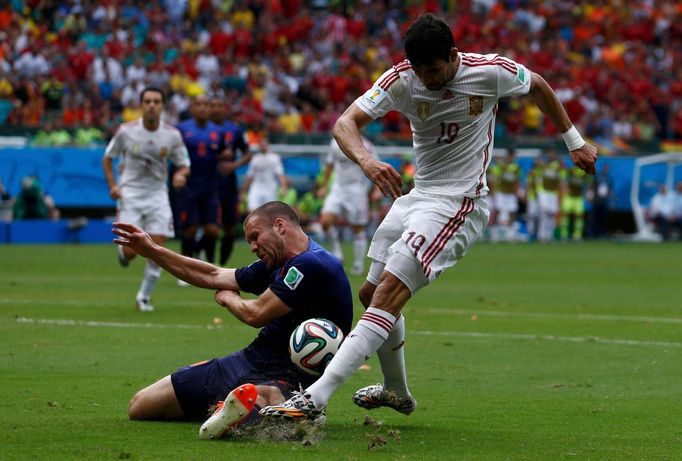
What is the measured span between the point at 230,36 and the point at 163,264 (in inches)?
1169

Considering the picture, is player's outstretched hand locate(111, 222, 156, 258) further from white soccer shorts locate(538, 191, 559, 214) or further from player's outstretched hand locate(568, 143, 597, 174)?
white soccer shorts locate(538, 191, 559, 214)

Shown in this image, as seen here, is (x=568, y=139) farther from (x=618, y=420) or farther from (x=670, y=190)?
(x=670, y=190)

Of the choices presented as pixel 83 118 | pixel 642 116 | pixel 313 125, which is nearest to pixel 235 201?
pixel 83 118

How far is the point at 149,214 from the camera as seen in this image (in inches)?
598

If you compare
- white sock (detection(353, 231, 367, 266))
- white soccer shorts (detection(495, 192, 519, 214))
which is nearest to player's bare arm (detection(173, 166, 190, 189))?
white sock (detection(353, 231, 367, 266))

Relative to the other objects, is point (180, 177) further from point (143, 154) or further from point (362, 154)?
point (362, 154)

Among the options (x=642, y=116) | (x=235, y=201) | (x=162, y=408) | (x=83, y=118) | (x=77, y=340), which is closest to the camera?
(x=162, y=408)

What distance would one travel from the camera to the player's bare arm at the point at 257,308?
673 cm

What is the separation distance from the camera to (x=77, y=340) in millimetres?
11305

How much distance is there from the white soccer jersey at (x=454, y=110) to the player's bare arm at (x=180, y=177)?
24.8ft

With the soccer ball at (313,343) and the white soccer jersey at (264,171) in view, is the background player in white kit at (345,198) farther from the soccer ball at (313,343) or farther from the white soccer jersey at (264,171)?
the soccer ball at (313,343)

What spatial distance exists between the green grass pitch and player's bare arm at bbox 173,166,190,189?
1.44m

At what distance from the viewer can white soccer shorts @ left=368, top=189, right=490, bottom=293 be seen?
6941 millimetres

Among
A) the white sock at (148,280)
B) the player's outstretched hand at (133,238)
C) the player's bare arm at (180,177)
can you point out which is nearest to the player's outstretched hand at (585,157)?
the player's outstretched hand at (133,238)
